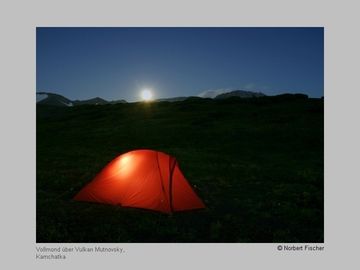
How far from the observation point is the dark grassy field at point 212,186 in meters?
11.9

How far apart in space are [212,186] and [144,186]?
5.87 m

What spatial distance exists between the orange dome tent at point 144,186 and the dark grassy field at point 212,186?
1.16ft

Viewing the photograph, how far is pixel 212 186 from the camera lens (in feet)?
61.8

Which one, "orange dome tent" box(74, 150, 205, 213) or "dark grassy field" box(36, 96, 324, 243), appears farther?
"orange dome tent" box(74, 150, 205, 213)

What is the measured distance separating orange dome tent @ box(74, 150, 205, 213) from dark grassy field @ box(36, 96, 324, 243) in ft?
1.16

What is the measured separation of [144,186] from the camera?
45.2 ft

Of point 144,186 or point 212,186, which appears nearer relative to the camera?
point 144,186

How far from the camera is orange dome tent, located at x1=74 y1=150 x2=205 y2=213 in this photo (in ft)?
44.6

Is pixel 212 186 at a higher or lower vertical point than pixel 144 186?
lower

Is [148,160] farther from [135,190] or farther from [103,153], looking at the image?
[103,153]

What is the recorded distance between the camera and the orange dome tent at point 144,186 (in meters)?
13.6

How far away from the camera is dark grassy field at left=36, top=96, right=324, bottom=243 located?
39.2 feet

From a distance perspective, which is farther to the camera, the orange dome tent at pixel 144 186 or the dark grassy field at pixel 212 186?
the orange dome tent at pixel 144 186

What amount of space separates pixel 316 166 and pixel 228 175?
8.52m
